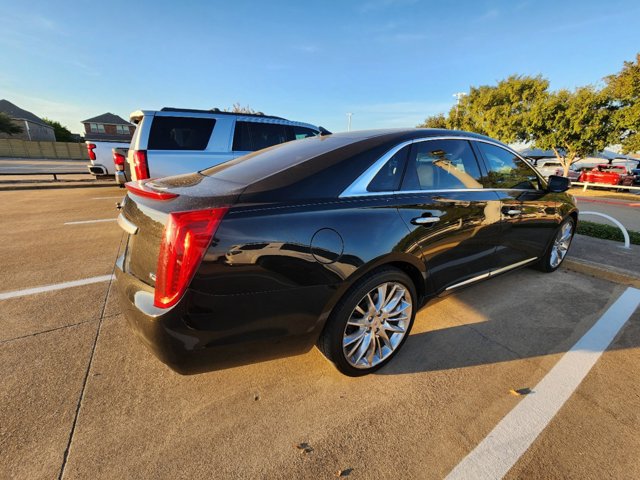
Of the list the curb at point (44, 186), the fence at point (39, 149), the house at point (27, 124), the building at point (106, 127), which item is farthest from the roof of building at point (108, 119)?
the curb at point (44, 186)

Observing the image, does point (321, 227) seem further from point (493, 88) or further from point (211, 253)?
point (493, 88)

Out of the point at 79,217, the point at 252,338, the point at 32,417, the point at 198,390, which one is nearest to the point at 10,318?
the point at 32,417

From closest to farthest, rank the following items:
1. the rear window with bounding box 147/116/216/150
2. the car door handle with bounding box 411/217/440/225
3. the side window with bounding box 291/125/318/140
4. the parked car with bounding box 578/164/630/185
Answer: the car door handle with bounding box 411/217/440/225 < the rear window with bounding box 147/116/216/150 < the side window with bounding box 291/125/318/140 < the parked car with bounding box 578/164/630/185

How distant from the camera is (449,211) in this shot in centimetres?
244

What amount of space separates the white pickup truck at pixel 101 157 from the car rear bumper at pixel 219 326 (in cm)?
1132

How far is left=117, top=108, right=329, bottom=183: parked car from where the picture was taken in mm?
5457

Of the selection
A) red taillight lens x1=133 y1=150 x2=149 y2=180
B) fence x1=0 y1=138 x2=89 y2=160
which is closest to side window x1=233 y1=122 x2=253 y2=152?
red taillight lens x1=133 y1=150 x2=149 y2=180

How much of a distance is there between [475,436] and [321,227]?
1.49m

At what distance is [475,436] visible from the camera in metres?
1.79

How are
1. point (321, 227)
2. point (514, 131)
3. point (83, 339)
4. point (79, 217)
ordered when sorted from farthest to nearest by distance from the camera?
1. point (514, 131)
2. point (79, 217)
3. point (83, 339)
4. point (321, 227)

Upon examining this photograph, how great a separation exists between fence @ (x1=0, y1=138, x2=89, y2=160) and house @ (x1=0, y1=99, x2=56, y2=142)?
65.7ft

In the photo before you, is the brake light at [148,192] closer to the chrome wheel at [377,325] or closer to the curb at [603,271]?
the chrome wheel at [377,325]

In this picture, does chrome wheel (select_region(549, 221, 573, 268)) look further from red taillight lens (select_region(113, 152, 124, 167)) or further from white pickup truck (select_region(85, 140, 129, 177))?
white pickup truck (select_region(85, 140, 129, 177))

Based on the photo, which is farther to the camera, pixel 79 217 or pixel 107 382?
pixel 79 217
